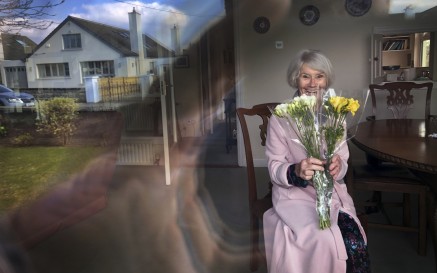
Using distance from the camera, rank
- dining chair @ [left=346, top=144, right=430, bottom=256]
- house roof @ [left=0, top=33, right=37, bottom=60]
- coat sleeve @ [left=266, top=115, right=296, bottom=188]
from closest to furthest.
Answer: coat sleeve @ [left=266, top=115, right=296, bottom=188] → dining chair @ [left=346, top=144, right=430, bottom=256] → house roof @ [left=0, top=33, right=37, bottom=60]

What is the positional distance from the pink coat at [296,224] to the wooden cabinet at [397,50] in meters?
A: 2.52

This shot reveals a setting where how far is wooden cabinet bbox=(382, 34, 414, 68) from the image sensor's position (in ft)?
11.6

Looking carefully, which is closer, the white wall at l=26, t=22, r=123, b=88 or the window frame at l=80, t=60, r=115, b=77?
the white wall at l=26, t=22, r=123, b=88

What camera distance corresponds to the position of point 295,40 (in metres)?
3.62

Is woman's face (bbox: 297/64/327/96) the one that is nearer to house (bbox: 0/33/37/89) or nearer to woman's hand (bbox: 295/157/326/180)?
woman's hand (bbox: 295/157/326/180)

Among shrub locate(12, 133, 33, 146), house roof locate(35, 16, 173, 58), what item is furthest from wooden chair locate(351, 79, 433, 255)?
shrub locate(12, 133, 33, 146)

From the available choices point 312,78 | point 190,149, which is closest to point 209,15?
point 190,149

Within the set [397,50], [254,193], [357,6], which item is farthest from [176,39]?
[254,193]

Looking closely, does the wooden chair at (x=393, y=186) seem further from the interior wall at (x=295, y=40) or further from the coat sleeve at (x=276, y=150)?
the interior wall at (x=295, y=40)

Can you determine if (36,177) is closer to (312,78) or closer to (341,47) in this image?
(312,78)

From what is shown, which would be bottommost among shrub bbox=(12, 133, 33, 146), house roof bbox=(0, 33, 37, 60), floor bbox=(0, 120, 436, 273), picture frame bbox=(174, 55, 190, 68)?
floor bbox=(0, 120, 436, 273)

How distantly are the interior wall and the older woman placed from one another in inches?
86.9

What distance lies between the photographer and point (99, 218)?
2691 millimetres

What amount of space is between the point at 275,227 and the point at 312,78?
635 mm
